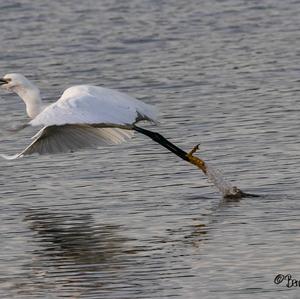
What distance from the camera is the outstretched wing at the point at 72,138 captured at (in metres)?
12.6

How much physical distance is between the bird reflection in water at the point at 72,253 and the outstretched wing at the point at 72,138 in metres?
0.73

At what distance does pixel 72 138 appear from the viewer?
1286 centimetres

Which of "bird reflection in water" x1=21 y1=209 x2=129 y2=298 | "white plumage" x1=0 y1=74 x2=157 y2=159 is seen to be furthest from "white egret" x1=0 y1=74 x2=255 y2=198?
"bird reflection in water" x1=21 y1=209 x2=129 y2=298

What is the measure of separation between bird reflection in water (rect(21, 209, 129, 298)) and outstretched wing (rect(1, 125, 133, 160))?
2.39ft

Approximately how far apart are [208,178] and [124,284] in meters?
3.23

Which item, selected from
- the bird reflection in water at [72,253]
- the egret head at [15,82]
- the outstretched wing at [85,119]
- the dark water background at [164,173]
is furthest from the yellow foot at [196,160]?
the egret head at [15,82]

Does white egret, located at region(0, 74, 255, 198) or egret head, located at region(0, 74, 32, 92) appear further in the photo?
egret head, located at region(0, 74, 32, 92)

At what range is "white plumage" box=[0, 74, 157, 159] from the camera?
11.3m

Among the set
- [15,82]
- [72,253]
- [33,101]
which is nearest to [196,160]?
[33,101]

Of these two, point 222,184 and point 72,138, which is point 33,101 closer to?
point 72,138

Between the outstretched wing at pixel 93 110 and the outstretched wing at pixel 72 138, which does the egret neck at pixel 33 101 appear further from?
the outstretched wing at pixel 93 110

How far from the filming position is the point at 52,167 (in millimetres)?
13836

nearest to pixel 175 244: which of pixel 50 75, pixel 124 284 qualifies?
pixel 124 284

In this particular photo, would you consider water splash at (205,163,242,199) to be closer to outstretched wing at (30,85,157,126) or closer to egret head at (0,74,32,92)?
outstretched wing at (30,85,157,126)
